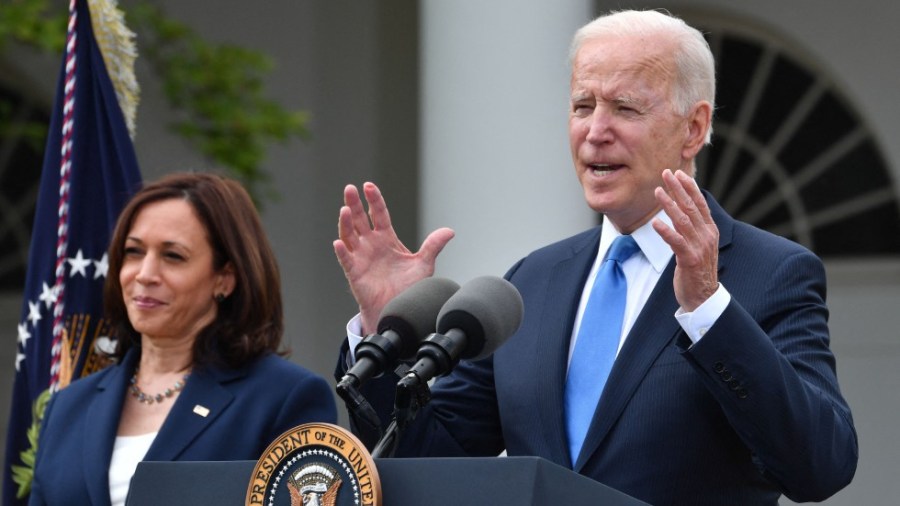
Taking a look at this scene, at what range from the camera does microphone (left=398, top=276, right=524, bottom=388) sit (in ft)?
8.09

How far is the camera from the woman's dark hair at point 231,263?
434 centimetres

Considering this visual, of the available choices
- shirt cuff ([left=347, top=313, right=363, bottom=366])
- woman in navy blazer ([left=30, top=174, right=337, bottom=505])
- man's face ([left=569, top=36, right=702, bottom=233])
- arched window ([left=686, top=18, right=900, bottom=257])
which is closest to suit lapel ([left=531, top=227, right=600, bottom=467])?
man's face ([left=569, top=36, right=702, bottom=233])

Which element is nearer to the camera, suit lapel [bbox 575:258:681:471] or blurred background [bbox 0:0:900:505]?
suit lapel [bbox 575:258:681:471]

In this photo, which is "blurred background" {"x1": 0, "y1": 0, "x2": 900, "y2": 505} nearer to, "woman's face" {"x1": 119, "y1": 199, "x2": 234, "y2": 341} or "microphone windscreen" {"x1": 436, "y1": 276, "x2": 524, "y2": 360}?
"woman's face" {"x1": 119, "y1": 199, "x2": 234, "y2": 341}

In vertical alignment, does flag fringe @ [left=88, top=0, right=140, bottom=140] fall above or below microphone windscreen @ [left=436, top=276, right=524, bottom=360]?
above

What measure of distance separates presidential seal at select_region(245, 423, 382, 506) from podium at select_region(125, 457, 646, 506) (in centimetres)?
4

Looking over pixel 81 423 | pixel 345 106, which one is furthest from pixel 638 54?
pixel 345 106

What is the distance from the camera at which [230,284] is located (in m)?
4.41

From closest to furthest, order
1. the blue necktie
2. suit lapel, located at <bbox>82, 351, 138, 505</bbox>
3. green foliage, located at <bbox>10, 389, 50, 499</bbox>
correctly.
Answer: the blue necktie, suit lapel, located at <bbox>82, 351, 138, 505</bbox>, green foliage, located at <bbox>10, 389, 50, 499</bbox>

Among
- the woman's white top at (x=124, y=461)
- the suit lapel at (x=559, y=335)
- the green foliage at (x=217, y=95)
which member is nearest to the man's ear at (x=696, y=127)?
the suit lapel at (x=559, y=335)

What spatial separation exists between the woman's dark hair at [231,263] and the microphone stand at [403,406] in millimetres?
1890

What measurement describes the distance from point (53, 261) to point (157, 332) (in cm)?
81

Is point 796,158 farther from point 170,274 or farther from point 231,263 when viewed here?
point 170,274

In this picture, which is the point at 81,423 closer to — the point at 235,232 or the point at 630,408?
the point at 235,232
